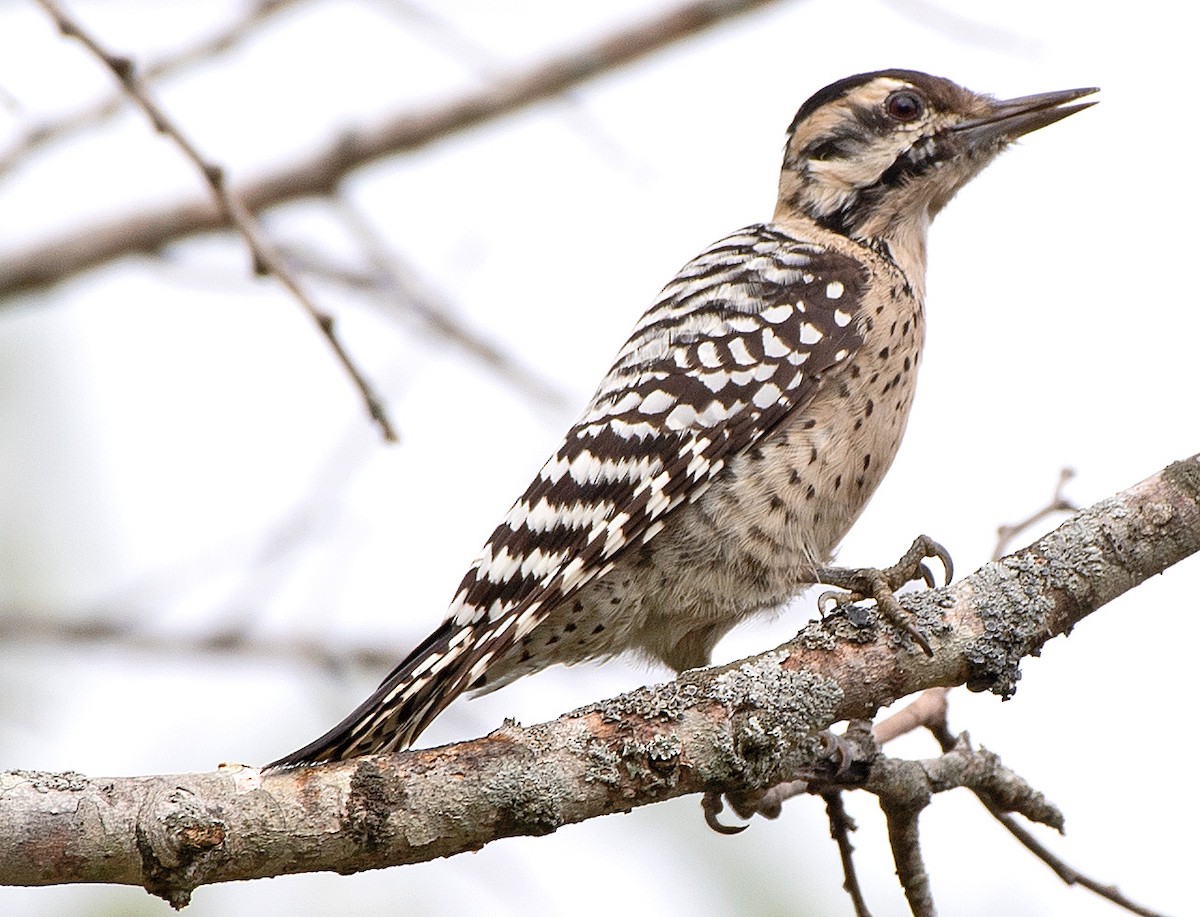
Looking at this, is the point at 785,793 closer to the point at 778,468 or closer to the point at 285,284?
the point at 778,468

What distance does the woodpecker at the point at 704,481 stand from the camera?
12.7 feet

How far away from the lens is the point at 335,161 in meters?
5.05

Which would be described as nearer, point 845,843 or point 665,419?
point 845,843

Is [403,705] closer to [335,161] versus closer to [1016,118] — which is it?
[335,161]

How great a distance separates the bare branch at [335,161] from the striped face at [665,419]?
0.92 meters

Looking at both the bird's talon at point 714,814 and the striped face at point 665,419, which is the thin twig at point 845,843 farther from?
the striped face at point 665,419

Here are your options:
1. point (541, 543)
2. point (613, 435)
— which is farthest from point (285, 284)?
point (613, 435)

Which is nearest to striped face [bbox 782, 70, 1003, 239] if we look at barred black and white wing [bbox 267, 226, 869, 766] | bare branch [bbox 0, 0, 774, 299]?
barred black and white wing [bbox 267, 226, 869, 766]

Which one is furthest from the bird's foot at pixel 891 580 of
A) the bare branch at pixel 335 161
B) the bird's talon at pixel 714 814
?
the bare branch at pixel 335 161

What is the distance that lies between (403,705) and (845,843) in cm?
122

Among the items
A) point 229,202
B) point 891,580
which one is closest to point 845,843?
point 891,580

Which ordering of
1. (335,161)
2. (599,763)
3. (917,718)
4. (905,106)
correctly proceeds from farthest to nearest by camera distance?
(905,106) < (335,161) < (917,718) < (599,763)

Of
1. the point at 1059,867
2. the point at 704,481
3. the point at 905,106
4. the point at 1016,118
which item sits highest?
the point at 905,106

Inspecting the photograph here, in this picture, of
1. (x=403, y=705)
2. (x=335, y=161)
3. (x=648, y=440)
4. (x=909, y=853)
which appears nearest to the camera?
(x=403, y=705)
